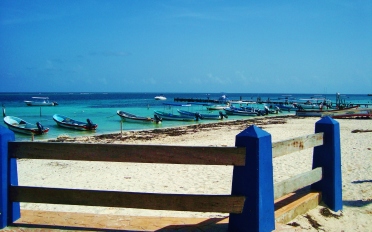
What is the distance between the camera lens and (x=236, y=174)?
137 inches

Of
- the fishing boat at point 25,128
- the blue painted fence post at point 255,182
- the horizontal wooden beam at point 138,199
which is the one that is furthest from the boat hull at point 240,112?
the horizontal wooden beam at point 138,199

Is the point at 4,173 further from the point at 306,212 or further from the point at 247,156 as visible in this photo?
the point at 306,212

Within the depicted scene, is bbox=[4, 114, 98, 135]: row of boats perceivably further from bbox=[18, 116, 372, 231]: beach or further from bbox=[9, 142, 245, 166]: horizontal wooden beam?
bbox=[9, 142, 245, 166]: horizontal wooden beam

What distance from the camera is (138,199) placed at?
138 inches

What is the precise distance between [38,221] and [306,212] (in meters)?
3.41

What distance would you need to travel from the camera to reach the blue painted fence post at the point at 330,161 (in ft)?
15.8

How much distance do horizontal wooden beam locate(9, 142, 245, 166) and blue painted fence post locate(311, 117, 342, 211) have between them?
2026 mm

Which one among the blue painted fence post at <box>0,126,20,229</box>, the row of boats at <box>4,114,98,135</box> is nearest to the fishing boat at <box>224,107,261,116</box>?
the row of boats at <box>4,114,98,135</box>

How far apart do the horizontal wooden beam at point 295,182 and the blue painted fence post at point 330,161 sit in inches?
5.6

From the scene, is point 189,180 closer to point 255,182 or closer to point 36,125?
point 255,182

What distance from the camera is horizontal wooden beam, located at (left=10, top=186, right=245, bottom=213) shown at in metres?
3.43

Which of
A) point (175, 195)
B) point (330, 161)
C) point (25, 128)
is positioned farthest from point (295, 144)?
point (25, 128)

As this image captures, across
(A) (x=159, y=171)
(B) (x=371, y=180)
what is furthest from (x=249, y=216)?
(A) (x=159, y=171)

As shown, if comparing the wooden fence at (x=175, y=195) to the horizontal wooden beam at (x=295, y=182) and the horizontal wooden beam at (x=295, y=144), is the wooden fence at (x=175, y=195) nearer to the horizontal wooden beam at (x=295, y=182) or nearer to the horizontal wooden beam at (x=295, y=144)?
the horizontal wooden beam at (x=295, y=144)
